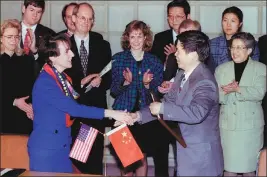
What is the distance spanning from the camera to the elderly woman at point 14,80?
4602mm

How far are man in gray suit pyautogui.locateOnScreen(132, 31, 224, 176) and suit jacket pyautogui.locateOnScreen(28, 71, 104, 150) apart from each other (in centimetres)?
61

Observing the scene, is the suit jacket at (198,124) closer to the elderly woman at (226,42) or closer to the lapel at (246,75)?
the lapel at (246,75)

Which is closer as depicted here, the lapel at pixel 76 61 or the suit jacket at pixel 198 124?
the suit jacket at pixel 198 124

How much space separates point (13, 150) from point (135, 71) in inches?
62.1

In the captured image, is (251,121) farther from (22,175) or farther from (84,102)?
(22,175)

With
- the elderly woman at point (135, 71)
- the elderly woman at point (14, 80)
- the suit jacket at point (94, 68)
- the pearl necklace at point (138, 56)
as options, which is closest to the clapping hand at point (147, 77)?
the elderly woman at point (135, 71)

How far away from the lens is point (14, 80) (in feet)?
15.3

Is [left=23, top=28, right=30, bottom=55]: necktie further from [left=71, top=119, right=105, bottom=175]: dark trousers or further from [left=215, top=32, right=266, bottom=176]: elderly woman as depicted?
[left=215, top=32, right=266, bottom=176]: elderly woman

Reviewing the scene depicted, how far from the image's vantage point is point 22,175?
115 inches

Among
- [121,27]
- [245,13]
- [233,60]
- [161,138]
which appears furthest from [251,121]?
[121,27]

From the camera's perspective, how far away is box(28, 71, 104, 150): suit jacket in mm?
3643

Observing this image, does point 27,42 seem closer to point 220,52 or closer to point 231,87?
point 220,52

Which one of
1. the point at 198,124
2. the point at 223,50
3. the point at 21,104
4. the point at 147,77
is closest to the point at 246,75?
the point at 223,50

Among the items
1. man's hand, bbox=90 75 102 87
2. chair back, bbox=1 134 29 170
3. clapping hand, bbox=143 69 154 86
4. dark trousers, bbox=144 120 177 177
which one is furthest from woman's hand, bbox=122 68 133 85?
chair back, bbox=1 134 29 170
